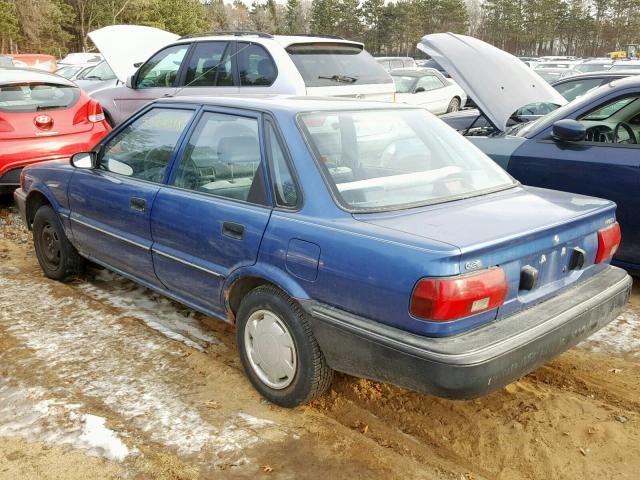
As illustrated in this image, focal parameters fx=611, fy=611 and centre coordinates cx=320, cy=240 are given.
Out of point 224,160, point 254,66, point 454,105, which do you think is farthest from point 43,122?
point 454,105

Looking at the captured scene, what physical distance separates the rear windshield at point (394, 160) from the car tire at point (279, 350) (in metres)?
0.59

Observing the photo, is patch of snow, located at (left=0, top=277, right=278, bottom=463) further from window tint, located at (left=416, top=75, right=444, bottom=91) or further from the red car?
window tint, located at (left=416, top=75, right=444, bottom=91)

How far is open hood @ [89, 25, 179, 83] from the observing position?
343 inches

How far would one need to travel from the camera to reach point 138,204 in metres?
3.80

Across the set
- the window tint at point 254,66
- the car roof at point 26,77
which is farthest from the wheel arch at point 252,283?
the car roof at point 26,77

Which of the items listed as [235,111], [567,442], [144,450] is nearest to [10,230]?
[235,111]

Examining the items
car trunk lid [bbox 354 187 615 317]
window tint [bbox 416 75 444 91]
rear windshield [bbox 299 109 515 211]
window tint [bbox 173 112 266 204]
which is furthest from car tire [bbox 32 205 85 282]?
window tint [bbox 416 75 444 91]

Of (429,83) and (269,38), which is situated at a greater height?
(269,38)

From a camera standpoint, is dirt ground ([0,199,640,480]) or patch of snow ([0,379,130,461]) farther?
patch of snow ([0,379,130,461])

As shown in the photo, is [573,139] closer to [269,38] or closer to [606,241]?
[606,241]

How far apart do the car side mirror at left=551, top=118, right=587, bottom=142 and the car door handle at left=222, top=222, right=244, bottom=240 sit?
2.87 metres

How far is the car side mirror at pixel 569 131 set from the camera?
15.2 feet

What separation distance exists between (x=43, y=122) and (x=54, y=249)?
2.63 metres

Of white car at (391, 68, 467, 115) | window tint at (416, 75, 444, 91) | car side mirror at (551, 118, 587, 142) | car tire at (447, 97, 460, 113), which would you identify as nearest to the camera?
car side mirror at (551, 118, 587, 142)
